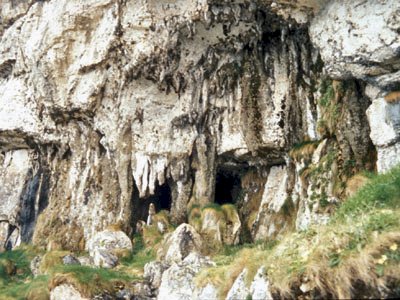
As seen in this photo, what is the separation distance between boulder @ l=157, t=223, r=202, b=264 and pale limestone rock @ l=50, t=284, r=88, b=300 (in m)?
3.98

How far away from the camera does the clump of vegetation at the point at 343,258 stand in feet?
17.1

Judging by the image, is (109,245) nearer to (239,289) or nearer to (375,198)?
(239,289)

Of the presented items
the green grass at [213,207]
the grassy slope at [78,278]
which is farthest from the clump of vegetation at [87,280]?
the green grass at [213,207]

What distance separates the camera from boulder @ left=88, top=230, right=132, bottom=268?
56.3 ft

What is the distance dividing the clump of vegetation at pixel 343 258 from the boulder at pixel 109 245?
10.9 m

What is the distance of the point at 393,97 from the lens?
12.9 meters

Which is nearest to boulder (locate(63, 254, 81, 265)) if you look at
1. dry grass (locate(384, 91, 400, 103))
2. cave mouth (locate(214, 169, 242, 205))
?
cave mouth (locate(214, 169, 242, 205))

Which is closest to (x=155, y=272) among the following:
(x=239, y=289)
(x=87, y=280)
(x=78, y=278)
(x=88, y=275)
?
(x=88, y=275)

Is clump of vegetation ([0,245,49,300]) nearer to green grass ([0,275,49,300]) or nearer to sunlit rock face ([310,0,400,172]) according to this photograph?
green grass ([0,275,49,300])

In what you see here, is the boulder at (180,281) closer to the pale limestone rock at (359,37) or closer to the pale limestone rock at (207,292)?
the pale limestone rock at (207,292)

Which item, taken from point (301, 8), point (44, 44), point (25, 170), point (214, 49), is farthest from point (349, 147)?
point (25, 170)

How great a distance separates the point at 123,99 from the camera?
2034 cm

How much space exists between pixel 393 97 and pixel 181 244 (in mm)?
7835

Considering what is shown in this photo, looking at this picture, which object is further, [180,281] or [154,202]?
[154,202]
